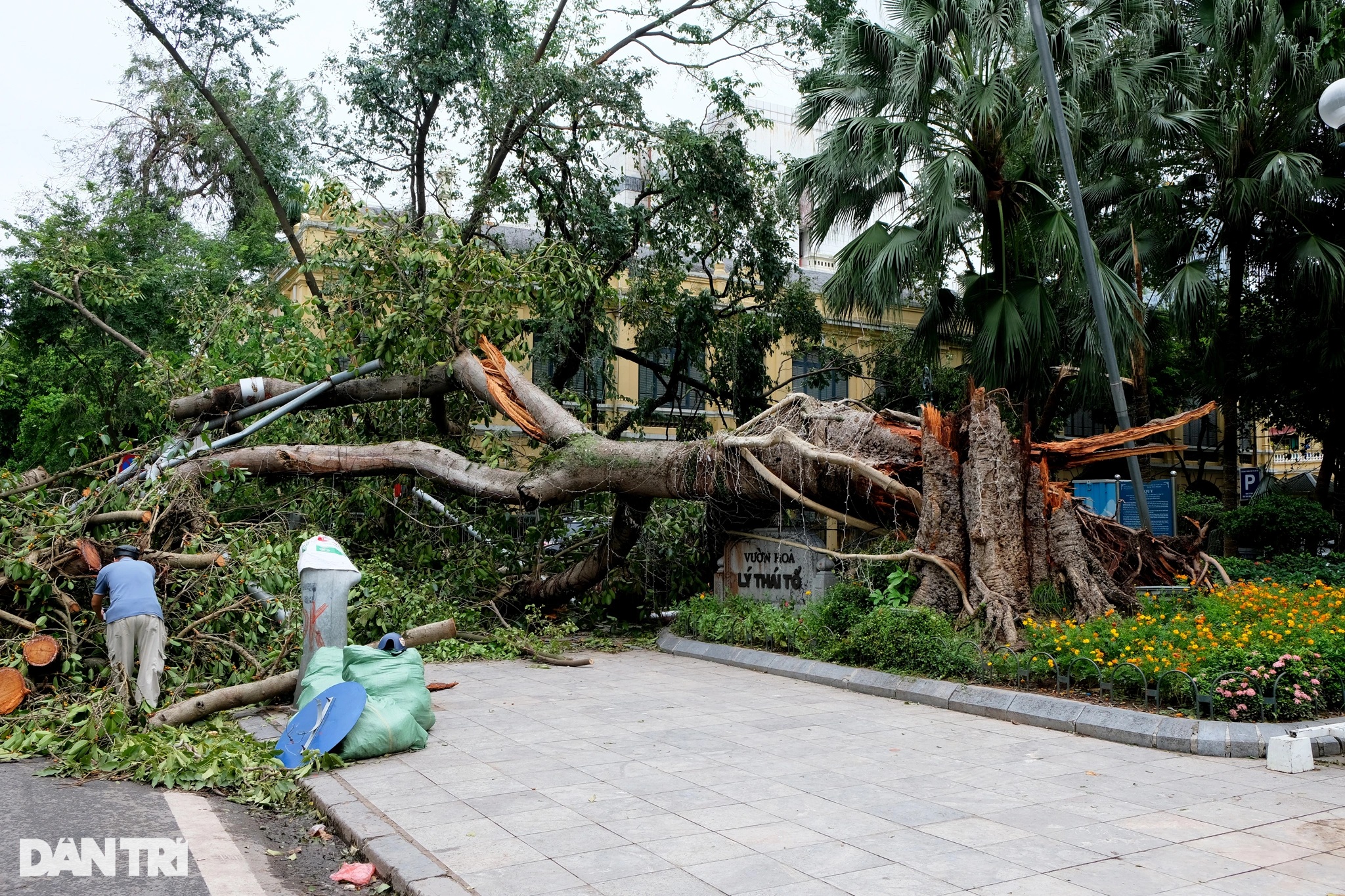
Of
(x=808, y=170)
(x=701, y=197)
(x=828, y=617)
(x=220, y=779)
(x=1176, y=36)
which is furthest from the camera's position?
(x=701, y=197)

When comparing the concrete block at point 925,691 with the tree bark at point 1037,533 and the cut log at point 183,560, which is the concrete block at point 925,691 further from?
the cut log at point 183,560

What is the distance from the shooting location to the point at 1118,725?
7078 mm

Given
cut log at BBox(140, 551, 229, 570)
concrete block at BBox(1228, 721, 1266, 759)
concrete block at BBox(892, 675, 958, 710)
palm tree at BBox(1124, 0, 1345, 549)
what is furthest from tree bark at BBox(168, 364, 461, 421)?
palm tree at BBox(1124, 0, 1345, 549)

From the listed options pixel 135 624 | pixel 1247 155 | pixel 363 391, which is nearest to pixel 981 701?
pixel 135 624

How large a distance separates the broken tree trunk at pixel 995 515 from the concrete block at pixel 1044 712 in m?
1.73

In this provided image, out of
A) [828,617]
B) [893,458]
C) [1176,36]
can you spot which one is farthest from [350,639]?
[1176,36]

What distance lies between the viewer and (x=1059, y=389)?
1279 centimetres

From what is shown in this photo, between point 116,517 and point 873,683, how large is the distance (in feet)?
21.9

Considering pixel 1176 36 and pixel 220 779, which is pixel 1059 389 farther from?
pixel 220 779

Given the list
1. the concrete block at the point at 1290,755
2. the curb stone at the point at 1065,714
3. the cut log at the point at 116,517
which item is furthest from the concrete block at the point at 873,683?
the cut log at the point at 116,517

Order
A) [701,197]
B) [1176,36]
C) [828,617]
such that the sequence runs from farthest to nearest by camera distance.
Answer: [701,197]
[1176,36]
[828,617]

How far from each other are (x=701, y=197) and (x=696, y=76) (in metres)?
2.57

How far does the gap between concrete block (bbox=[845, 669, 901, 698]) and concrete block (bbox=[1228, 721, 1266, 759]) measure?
106 inches

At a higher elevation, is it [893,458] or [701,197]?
[701,197]
